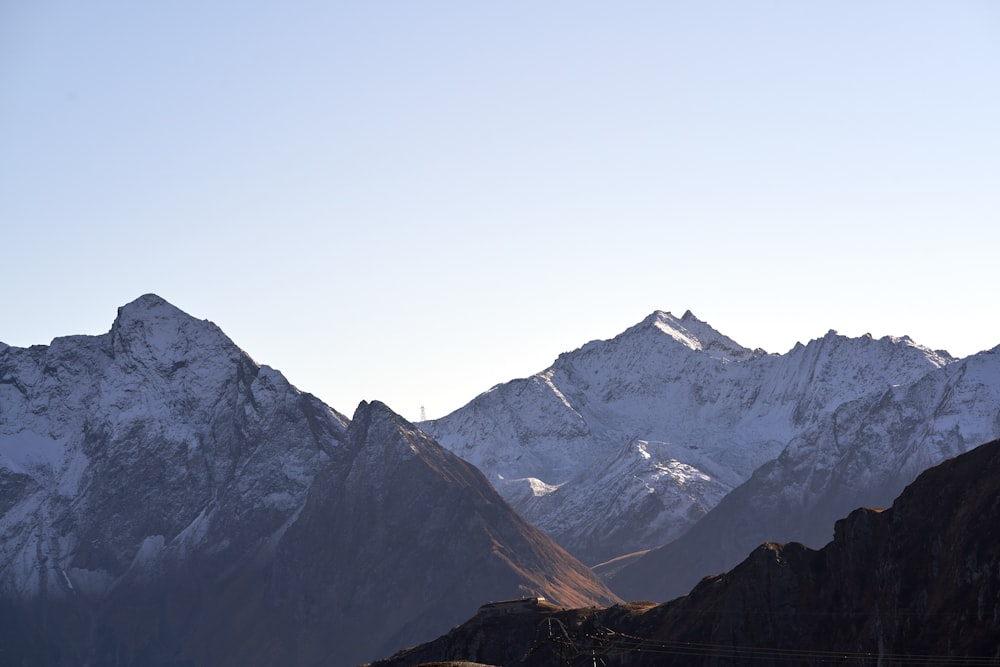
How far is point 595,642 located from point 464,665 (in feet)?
44.0

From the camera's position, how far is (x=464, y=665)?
7111 inches

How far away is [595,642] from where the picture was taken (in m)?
183
